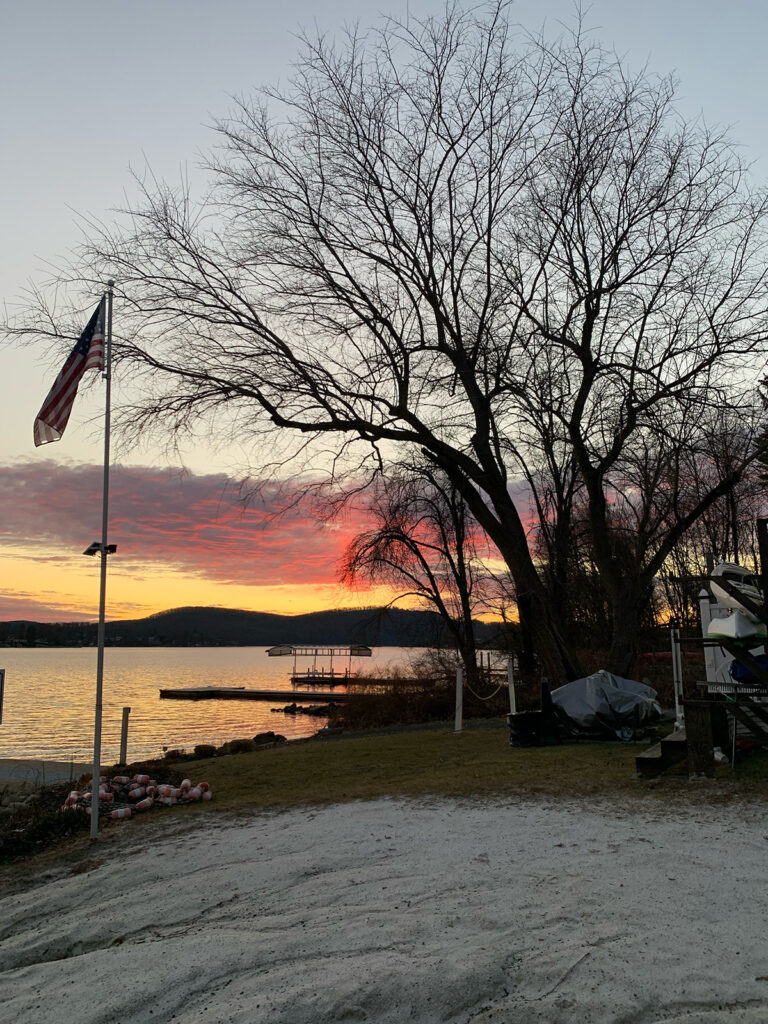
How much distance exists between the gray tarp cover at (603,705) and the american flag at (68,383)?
31.7 feet

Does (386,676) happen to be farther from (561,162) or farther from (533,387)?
(561,162)

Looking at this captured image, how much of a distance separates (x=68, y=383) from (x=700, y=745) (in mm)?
8113

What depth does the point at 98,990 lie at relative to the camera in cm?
434

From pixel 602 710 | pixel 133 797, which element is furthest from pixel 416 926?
pixel 602 710

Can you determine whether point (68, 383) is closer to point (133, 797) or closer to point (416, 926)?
point (133, 797)

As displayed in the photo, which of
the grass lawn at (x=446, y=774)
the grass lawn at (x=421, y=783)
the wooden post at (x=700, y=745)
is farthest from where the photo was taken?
the wooden post at (x=700, y=745)

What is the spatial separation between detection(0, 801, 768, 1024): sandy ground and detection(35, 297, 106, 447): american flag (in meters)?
4.34

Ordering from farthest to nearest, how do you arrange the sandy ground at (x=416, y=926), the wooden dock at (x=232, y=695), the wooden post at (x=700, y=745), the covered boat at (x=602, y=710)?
the wooden dock at (x=232, y=695) < the covered boat at (x=602, y=710) < the wooden post at (x=700, y=745) < the sandy ground at (x=416, y=926)

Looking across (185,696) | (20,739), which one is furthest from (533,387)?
(185,696)

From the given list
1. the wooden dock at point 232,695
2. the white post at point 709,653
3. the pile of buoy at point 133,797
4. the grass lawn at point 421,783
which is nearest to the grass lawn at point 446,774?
the grass lawn at point 421,783

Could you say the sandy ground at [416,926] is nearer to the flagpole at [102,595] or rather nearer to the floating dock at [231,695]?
the flagpole at [102,595]

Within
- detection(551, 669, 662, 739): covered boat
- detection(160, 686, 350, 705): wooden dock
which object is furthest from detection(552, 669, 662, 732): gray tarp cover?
detection(160, 686, 350, 705): wooden dock

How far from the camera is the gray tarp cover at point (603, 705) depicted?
1334 centimetres

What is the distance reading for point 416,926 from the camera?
4703 millimetres
